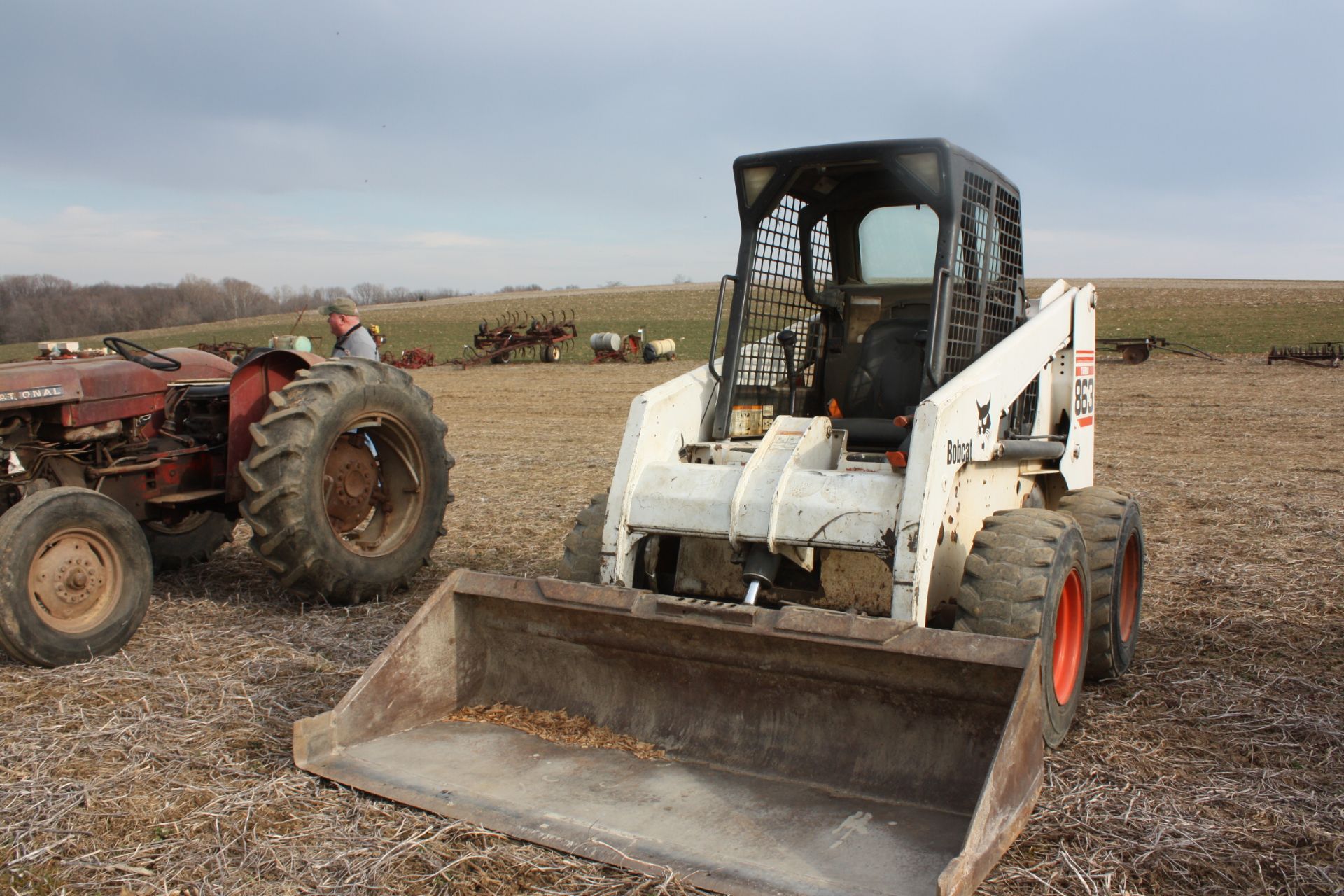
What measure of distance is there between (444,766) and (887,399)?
243 cm

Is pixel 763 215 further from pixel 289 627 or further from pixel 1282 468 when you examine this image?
pixel 1282 468

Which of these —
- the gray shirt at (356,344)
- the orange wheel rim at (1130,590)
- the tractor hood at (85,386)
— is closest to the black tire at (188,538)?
the tractor hood at (85,386)

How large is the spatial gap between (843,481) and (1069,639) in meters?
1.08

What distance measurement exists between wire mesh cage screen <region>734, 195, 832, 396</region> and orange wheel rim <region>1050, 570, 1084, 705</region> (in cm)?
161

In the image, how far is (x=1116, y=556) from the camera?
4.48m

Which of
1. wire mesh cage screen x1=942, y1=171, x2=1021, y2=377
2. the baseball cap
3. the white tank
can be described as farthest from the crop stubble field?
the white tank

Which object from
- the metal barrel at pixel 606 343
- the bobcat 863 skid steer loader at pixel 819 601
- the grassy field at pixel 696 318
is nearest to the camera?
the bobcat 863 skid steer loader at pixel 819 601

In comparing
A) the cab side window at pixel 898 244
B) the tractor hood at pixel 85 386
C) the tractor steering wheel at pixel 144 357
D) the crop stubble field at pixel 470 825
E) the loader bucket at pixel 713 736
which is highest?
the cab side window at pixel 898 244

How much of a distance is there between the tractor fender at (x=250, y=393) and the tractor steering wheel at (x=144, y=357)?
39 centimetres

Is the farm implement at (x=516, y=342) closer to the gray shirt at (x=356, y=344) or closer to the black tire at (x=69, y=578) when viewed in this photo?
the gray shirt at (x=356, y=344)

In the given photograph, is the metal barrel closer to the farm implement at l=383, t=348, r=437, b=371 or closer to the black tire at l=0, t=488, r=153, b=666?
the farm implement at l=383, t=348, r=437, b=371

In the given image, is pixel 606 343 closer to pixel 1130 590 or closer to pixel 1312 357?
pixel 1312 357

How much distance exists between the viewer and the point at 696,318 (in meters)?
49.1

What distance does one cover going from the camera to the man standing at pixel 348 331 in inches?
285
